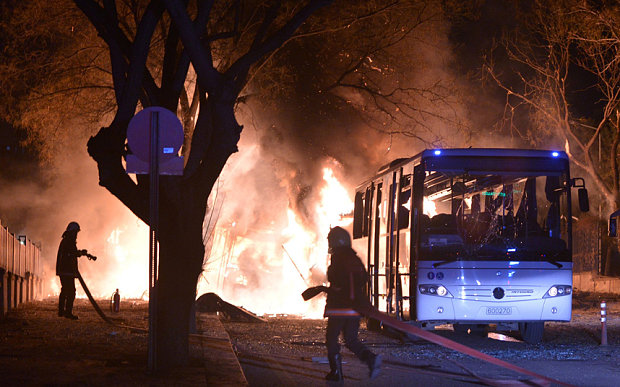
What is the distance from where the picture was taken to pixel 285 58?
62.3 ft

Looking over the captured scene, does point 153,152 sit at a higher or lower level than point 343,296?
higher

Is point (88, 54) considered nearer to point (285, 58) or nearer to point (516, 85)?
point (285, 58)

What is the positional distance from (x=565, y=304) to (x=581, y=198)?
171cm

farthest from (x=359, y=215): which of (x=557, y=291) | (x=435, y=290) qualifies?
(x=557, y=291)

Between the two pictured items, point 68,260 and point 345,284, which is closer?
point 345,284

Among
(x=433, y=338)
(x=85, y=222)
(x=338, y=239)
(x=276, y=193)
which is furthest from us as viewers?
(x=85, y=222)

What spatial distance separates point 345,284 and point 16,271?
540 inches

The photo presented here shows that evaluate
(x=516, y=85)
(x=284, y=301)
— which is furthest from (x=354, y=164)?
(x=284, y=301)

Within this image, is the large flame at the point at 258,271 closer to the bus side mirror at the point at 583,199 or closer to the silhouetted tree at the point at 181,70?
the silhouetted tree at the point at 181,70

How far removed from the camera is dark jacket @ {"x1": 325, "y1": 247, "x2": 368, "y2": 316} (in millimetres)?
8867

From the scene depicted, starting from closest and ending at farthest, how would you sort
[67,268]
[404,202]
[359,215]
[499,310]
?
[499,310] → [404,202] → [67,268] → [359,215]

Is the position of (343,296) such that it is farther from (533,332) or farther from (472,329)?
(472,329)

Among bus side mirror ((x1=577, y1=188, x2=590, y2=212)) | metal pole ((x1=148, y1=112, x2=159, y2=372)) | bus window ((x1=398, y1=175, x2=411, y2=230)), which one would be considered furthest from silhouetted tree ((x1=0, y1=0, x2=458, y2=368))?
bus side mirror ((x1=577, y1=188, x2=590, y2=212))

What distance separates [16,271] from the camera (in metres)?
20.3
